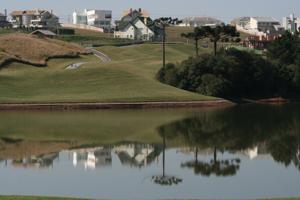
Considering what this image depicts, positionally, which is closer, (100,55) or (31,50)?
(31,50)

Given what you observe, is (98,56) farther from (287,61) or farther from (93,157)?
(93,157)

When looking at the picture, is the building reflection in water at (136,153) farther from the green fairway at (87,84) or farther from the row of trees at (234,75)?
the row of trees at (234,75)

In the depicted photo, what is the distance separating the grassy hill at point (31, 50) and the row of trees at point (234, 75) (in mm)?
19078

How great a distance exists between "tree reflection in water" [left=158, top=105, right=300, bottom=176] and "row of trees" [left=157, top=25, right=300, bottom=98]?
11602mm

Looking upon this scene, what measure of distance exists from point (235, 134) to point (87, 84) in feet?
103

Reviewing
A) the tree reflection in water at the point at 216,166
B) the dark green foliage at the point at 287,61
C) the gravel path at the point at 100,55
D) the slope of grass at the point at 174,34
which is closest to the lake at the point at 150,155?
the tree reflection in water at the point at 216,166

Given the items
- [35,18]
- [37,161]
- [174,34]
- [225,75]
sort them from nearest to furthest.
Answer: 1. [37,161]
2. [225,75]
3. [174,34]
4. [35,18]

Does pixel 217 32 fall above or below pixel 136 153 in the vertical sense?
above

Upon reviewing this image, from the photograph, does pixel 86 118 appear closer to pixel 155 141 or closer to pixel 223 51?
pixel 155 141

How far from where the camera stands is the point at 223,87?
71.6 m

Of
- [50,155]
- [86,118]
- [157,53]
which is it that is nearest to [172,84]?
[86,118]

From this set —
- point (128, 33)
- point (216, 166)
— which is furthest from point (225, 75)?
point (128, 33)

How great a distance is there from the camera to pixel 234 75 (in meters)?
74.8

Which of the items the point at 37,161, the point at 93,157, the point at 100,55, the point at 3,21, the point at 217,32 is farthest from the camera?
the point at 3,21
